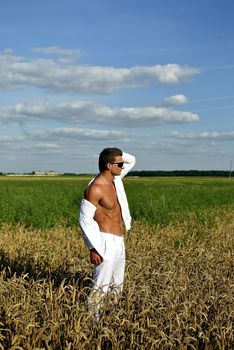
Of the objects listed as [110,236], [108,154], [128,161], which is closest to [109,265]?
[110,236]

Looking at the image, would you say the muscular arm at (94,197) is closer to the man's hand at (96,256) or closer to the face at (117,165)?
the man's hand at (96,256)

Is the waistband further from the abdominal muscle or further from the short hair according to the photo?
the short hair

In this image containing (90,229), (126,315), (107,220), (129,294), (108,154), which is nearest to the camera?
(126,315)

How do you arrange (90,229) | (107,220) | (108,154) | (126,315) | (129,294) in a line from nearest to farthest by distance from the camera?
(126,315)
(129,294)
(90,229)
(108,154)
(107,220)

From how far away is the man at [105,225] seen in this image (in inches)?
236

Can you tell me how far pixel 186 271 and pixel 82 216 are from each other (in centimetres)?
291

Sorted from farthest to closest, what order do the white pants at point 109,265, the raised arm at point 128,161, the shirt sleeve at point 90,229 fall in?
1. the raised arm at point 128,161
2. the white pants at point 109,265
3. the shirt sleeve at point 90,229

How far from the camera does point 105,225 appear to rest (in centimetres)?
616

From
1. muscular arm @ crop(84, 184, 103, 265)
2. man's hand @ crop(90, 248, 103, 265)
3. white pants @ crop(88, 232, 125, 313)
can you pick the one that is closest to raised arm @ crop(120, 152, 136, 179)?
muscular arm @ crop(84, 184, 103, 265)

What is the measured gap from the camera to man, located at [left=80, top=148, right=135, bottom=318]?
5.98 m

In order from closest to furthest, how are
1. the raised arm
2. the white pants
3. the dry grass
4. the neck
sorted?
1. the dry grass
2. the white pants
3. the neck
4. the raised arm

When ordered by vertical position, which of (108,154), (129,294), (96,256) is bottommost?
(129,294)

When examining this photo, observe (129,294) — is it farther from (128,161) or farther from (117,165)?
(128,161)

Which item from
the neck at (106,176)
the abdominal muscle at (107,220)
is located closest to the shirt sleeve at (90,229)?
the abdominal muscle at (107,220)
